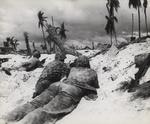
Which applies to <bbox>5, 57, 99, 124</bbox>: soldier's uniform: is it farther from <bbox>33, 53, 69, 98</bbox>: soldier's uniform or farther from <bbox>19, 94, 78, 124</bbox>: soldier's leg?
<bbox>33, 53, 69, 98</bbox>: soldier's uniform

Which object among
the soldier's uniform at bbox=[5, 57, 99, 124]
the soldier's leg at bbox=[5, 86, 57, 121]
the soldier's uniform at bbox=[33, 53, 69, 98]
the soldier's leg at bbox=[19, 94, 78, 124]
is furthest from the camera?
the soldier's uniform at bbox=[33, 53, 69, 98]

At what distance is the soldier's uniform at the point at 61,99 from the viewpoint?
8.61m

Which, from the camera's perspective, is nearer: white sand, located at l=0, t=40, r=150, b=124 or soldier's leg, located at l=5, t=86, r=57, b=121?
white sand, located at l=0, t=40, r=150, b=124

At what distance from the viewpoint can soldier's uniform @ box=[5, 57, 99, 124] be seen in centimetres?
861

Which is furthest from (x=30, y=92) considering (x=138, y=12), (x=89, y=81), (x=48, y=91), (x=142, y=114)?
(x=138, y=12)

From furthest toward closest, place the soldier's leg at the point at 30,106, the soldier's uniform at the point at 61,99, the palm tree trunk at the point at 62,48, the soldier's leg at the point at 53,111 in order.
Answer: the palm tree trunk at the point at 62,48
the soldier's leg at the point at 30,106
the soldier's uniform at the point at 61,99
the soldier's leg at the point at 53,111

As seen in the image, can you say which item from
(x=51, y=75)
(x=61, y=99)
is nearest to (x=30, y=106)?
(x=61, y=99)

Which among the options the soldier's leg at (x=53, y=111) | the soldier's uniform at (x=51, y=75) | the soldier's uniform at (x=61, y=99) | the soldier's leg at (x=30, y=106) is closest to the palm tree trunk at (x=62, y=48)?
the soldier's uniform at (x=51, y=75)

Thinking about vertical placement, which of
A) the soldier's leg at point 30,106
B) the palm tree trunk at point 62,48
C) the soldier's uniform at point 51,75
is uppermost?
the palm tree trunk at point 62,48

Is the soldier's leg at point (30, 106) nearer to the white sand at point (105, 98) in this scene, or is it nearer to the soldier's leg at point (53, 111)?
the soldier's leg at point (53, 111)

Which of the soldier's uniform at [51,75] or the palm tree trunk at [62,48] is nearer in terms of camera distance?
the soldier's uniform at [51,75]

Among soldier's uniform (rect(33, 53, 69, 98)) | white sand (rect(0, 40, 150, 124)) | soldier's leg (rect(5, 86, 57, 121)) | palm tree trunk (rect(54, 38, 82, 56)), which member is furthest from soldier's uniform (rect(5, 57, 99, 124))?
palm tree trunk (rect(54, 38, 82, 56))

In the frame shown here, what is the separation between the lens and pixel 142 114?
7.32 metres

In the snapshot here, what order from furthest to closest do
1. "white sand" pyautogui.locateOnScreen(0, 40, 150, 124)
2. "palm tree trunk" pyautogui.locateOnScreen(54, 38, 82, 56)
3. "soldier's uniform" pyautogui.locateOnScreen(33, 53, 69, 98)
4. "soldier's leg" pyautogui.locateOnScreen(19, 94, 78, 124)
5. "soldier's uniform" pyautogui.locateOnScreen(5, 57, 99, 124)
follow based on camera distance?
"palm tree trunk" pyautogui.locateOnScreen(54, 38, 82, 56) < "soldier's uniform" pyautogui.locateOnScreen(33, 53, 69, 98) < "soldier's uniform" pyautogui.locateOnScreen(5, 57, 99, 124) < "soldier's leg" pyautogui.locateOnScreen(19, 94, 78, 124) < "white sand" pyautogui.locateOnScreen(0, 40, 150, 124)
